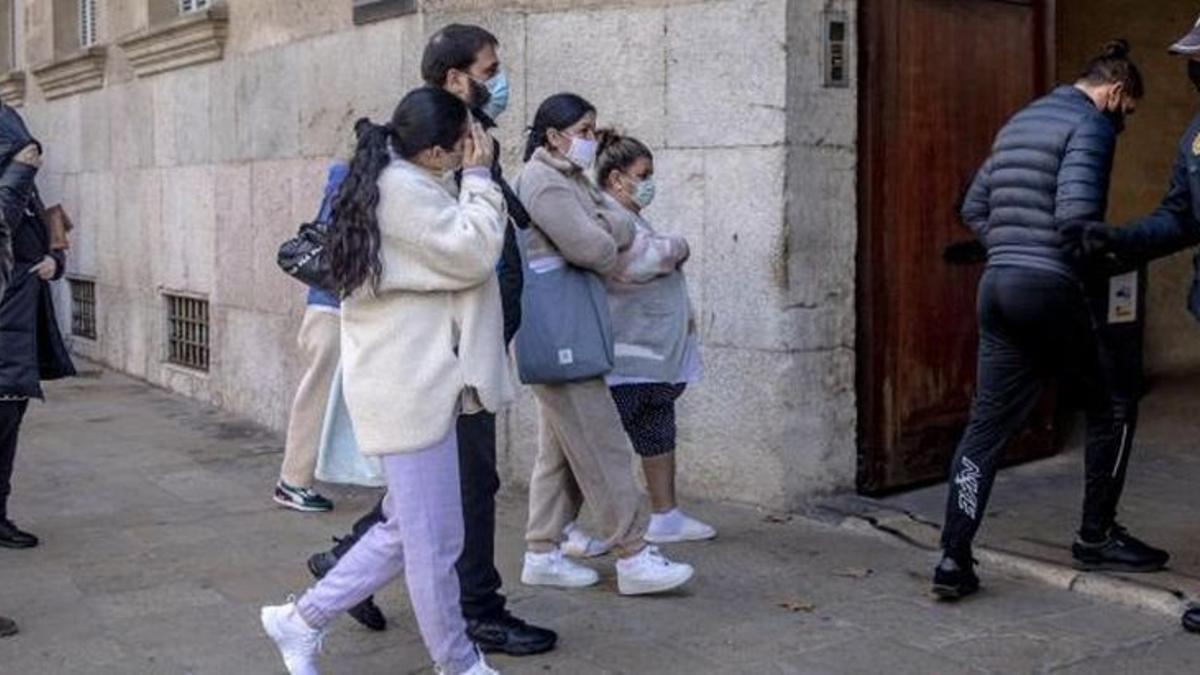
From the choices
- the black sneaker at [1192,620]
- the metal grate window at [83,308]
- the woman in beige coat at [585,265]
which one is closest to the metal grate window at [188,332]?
the metal grate window at [83,308]

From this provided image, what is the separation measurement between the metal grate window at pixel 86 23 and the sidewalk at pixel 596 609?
718 centimetres

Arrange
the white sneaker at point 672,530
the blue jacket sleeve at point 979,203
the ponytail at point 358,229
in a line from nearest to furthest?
the ponytail at point 358,229 → the blue jacket sleeve at point 979,203 → the white sneaker at point 672,530

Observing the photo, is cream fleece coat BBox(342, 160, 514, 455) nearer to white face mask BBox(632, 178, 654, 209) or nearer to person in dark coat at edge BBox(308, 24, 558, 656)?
person in dark coat at edge BBox(308, 24, 558, 656)

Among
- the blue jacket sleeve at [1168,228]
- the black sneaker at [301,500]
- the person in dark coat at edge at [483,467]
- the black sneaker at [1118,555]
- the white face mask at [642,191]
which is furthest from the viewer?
the black sneaker at [301,500]

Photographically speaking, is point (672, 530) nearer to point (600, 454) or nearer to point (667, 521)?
point (667, 521)

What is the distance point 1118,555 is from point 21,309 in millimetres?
4341

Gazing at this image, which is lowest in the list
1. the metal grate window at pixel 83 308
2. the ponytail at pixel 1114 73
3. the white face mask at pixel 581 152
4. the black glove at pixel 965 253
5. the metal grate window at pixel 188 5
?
the metal grate window at pixel 83 308

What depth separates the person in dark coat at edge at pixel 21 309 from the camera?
6109 millimetres

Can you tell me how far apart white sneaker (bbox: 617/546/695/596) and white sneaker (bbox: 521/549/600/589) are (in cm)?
23

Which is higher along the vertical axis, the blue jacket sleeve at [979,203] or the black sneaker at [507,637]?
the blue jacket sleeve at [979,203]

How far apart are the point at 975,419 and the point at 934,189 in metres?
1.77

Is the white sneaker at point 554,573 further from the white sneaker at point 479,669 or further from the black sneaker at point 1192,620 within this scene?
the black sneaker at point 1192,620

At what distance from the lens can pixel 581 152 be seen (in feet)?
16.5

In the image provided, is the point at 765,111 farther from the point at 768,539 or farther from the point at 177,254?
the point at 177,254
